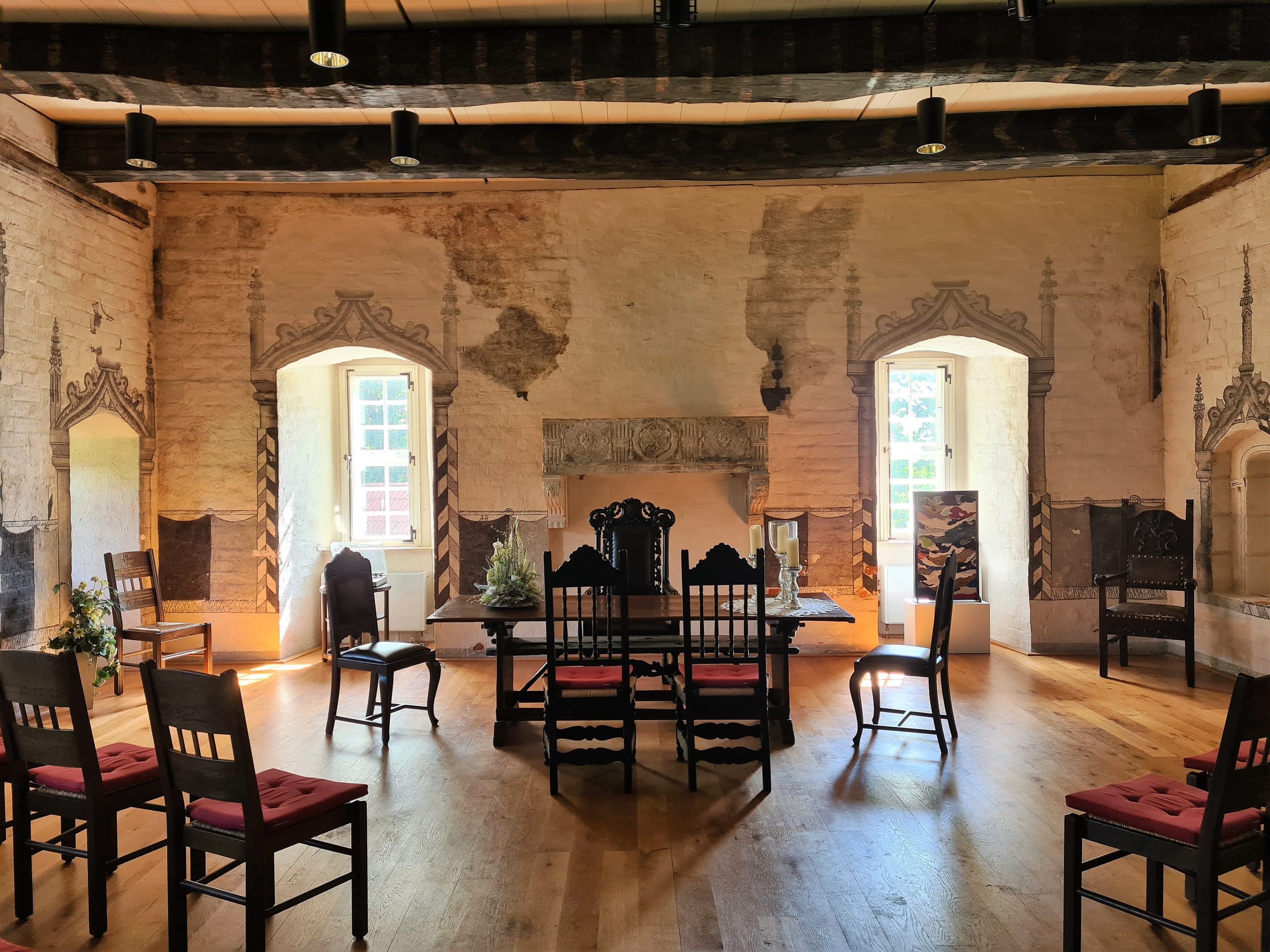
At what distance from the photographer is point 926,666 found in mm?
5520

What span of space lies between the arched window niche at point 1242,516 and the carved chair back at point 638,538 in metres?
4.90

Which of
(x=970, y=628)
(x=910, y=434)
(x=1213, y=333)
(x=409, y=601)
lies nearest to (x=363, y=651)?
(x=409, y=601)

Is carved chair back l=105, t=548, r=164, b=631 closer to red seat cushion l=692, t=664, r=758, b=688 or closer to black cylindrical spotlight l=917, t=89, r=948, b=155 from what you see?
red seat cushion l=692, t=664, r=758, b=688

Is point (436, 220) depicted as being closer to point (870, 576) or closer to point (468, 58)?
point (468, 58)

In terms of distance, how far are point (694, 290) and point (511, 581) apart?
3.74 meters

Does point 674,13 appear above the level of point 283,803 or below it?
above

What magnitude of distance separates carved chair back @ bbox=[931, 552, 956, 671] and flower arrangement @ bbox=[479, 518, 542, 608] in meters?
2.46

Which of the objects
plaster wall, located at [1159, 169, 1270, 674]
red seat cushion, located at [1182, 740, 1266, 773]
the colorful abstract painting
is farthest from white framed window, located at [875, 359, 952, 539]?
red seat cushion, located at [1182, 740, 1266, 773]

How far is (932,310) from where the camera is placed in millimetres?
8539

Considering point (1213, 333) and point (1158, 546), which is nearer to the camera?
point (1213, 333)

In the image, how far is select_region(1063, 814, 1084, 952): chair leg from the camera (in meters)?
3.09

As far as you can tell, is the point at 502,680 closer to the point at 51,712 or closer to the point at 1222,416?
the point at 51,712

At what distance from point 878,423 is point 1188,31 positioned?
16.3 ft

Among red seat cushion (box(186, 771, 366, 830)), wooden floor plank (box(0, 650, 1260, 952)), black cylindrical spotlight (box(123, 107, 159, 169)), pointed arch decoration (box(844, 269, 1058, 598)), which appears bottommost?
wooden floor plank (box(0, 650, 1260, 952))
